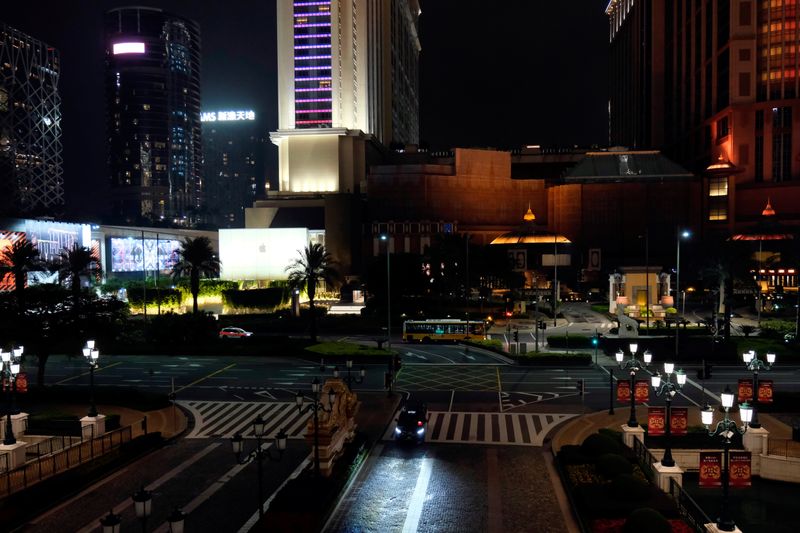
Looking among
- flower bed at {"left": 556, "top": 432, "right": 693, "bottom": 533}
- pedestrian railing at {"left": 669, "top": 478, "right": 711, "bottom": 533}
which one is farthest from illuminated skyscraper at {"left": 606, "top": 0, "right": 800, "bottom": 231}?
pedestrian railing at {"left": 669, "top": 478, "right": 711, "bottom": 533}

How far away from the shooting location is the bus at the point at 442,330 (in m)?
61.9

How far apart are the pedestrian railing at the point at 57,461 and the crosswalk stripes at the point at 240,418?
401 cm

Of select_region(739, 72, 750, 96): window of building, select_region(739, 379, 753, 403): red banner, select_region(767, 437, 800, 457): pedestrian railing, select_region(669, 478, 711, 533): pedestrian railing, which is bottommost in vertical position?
select_region(767, 437, 800, 457): pedestrian railing

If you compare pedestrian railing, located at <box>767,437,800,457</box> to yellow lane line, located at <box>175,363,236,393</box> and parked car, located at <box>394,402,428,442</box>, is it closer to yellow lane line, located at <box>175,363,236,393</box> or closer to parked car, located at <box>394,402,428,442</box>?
parked car, located at <box>394,402,428,442</box>

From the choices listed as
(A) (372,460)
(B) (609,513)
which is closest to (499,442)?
(A) (372,460)

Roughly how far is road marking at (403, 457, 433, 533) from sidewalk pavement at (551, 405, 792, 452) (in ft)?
21.4

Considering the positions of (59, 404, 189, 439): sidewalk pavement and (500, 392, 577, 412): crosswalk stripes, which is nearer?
(59, 404, 189, 439): sidewalk pavement

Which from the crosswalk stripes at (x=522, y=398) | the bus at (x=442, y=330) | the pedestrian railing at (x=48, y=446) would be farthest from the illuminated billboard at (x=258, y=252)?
the pedestrian railing at (x=48, y=446)

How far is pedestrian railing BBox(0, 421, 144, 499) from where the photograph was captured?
23653mm

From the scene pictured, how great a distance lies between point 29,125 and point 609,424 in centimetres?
15611

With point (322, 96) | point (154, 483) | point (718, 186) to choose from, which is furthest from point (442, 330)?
point (322, 96)

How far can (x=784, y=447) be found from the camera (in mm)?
29562

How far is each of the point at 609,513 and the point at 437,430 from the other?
13.7 meters

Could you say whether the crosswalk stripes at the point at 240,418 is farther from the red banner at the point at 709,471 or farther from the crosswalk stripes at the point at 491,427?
the red banner at the point at 709,471
